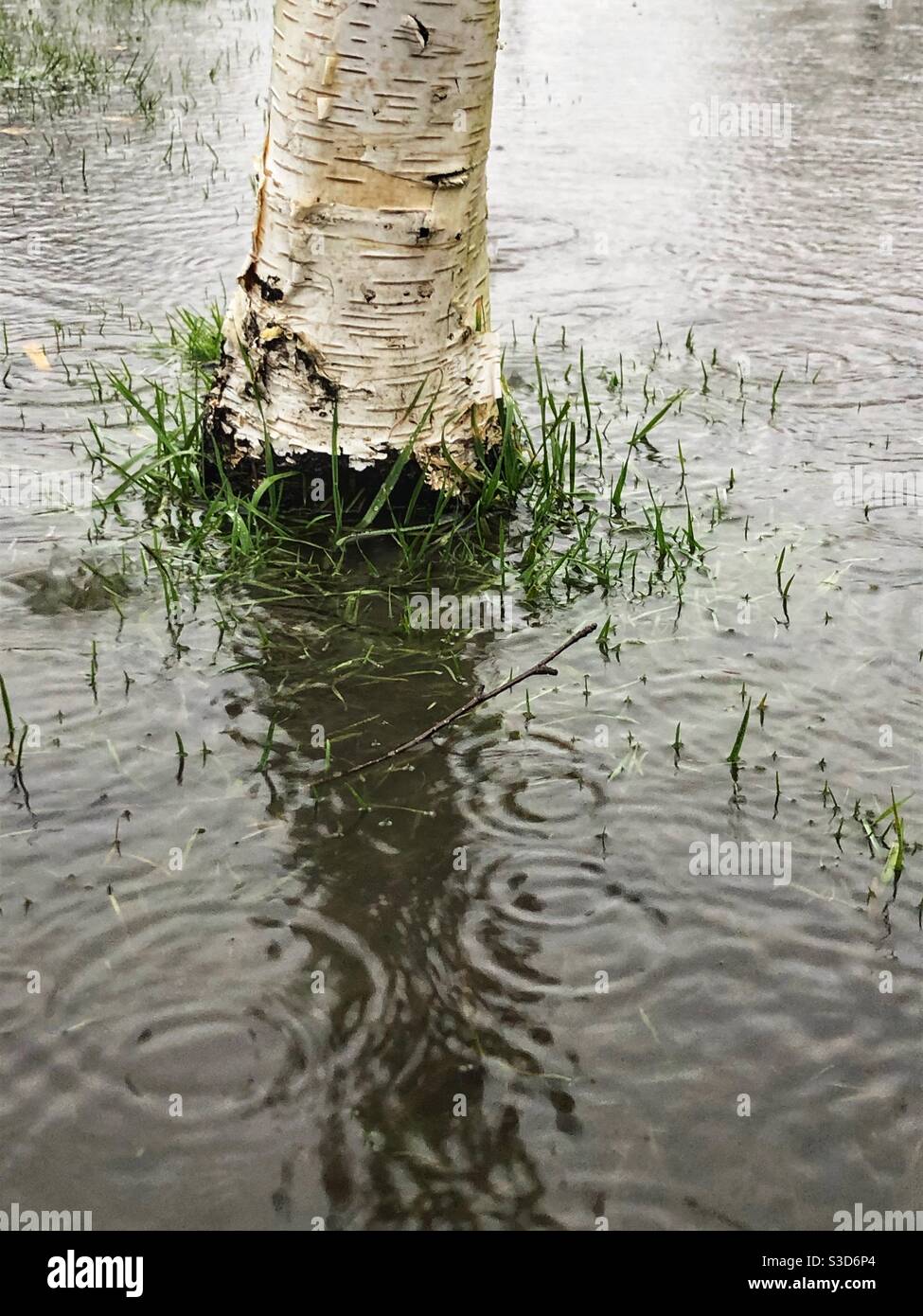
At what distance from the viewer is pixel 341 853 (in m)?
3.18

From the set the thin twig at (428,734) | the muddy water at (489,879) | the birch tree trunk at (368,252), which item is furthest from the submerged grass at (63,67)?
the thin twig at (428,734)

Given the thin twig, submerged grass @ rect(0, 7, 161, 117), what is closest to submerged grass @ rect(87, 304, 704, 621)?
the thin twig

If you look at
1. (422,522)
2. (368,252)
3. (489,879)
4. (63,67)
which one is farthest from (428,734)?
(63,67)

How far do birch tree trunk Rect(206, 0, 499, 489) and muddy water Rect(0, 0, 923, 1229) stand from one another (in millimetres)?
689

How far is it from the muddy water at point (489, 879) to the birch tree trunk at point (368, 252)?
2.26ft

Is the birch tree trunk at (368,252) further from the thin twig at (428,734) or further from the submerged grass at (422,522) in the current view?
the thin twig at (428,734)

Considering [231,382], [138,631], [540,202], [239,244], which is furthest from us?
[540,202]

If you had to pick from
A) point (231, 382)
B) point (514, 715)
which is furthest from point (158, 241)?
point (514, 715)

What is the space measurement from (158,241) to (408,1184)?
6.50 meters

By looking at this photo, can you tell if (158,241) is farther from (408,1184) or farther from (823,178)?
(408,1184)

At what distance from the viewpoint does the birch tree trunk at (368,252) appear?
3.93 m

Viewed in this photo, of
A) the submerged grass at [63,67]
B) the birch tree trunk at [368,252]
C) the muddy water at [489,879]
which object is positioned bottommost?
the muddy water at [489,879]

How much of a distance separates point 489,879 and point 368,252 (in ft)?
7.07

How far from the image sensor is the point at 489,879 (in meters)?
3.13
